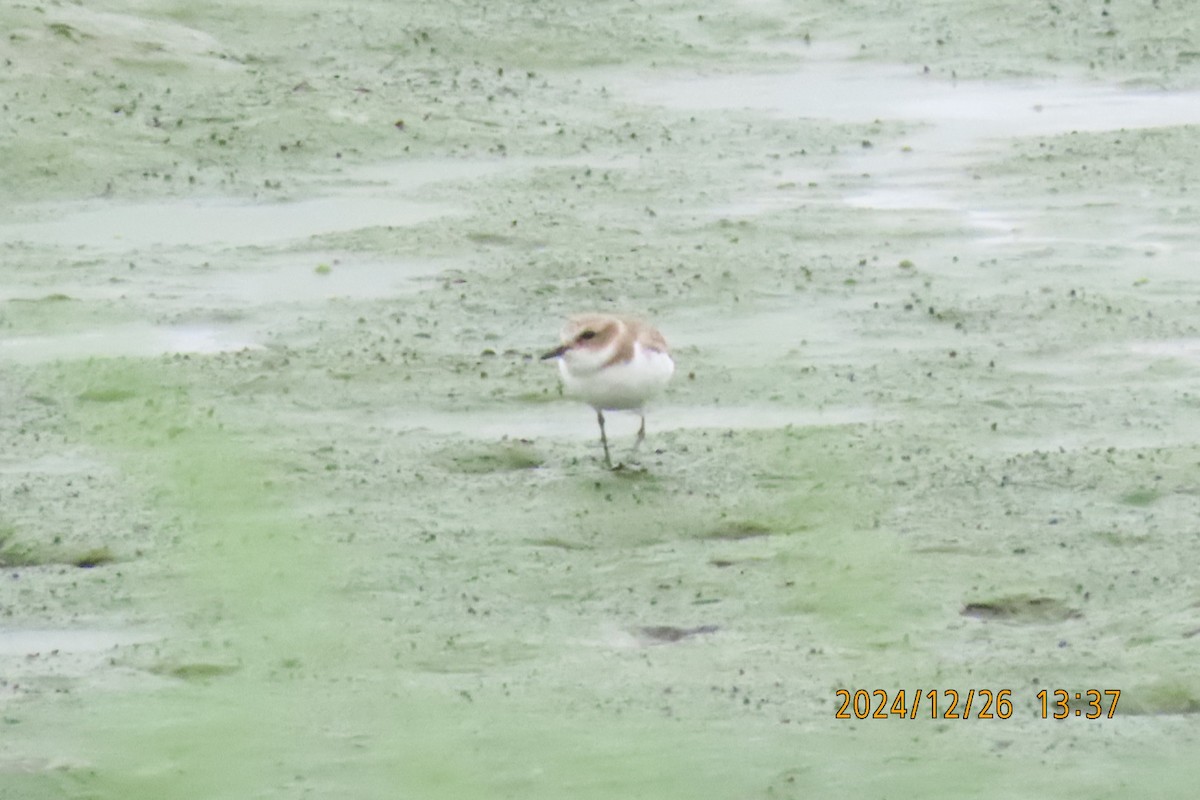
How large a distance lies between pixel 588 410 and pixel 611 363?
85 cm

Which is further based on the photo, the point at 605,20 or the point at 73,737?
the point at 605,20

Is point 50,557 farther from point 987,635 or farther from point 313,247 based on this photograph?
point 313,247

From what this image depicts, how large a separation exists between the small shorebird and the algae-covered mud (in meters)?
0.24

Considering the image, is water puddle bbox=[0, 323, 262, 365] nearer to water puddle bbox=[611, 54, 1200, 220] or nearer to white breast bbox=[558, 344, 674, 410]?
white breast bbox=[558, 344, 674, 410]

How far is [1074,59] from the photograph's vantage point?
13367 mm

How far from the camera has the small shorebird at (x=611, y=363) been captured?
696 centimetres

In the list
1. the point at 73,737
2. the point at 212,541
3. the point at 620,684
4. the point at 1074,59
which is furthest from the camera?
the point at 1074,59

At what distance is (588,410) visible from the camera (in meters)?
7.79

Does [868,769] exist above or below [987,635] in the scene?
above

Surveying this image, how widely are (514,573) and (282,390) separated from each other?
2.11 meters

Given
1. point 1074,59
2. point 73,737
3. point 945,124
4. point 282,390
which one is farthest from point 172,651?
point 1074,59
